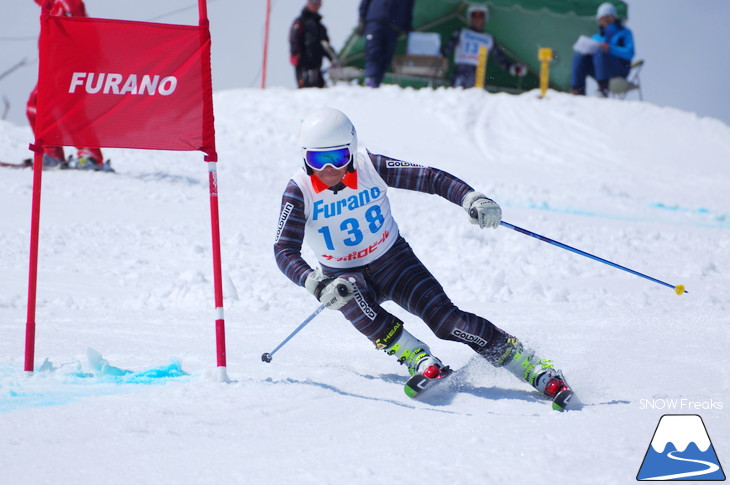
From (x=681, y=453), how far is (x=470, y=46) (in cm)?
1648

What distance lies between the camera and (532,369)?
3.89 meters

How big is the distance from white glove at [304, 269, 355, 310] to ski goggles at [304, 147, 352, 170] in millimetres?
555

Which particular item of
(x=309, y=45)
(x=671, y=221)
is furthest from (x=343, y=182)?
(x=309, y=45)

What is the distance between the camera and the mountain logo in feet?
8.27

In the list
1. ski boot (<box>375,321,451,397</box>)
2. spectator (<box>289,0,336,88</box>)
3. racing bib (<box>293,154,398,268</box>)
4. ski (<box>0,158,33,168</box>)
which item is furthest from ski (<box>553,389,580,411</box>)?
spectator (<box>289,0,336,88</box>)

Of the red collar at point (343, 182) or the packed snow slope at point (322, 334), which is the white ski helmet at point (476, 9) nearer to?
the packed snow slope at point (322, 334)

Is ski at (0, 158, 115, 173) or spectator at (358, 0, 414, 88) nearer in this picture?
ski at (0, 158, 115, 173)

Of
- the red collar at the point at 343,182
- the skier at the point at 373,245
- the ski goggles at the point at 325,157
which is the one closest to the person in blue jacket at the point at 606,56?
the skier at the point at 373,245

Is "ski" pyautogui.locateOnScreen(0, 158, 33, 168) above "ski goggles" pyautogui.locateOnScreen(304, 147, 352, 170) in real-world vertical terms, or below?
below

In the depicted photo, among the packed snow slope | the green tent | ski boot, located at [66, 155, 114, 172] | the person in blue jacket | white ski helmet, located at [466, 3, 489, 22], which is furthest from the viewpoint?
the green tent

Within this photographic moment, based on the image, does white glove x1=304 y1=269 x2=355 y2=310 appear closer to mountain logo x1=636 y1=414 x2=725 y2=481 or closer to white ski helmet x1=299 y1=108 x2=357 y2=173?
white ski helmet x1=299 y1=108 x2=357 y2=173

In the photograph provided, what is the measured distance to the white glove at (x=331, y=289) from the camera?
3.53 m

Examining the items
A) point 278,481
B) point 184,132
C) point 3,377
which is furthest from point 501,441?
point 3,377

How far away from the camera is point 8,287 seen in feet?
A: 19.9
